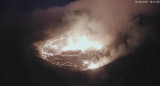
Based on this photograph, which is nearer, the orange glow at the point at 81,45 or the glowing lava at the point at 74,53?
the glowing lava at the point at 74,53

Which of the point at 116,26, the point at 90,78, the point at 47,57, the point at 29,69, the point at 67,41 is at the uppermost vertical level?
the point at 116,26

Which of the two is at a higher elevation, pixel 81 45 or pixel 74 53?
pixel 81 45

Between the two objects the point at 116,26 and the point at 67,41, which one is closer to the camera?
the point at 67,41

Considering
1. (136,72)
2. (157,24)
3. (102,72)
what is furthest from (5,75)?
(157,24)

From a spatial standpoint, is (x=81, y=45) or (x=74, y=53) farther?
(x=81, y=45)

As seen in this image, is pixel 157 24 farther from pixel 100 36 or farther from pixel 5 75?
pixel 5 75

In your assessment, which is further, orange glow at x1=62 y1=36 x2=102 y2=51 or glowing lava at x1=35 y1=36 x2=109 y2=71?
orange glow at x1=62 y1=36 x2=102 y2=51

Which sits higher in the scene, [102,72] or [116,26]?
[116,26]

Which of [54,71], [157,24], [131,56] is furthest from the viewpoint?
[157,24]
